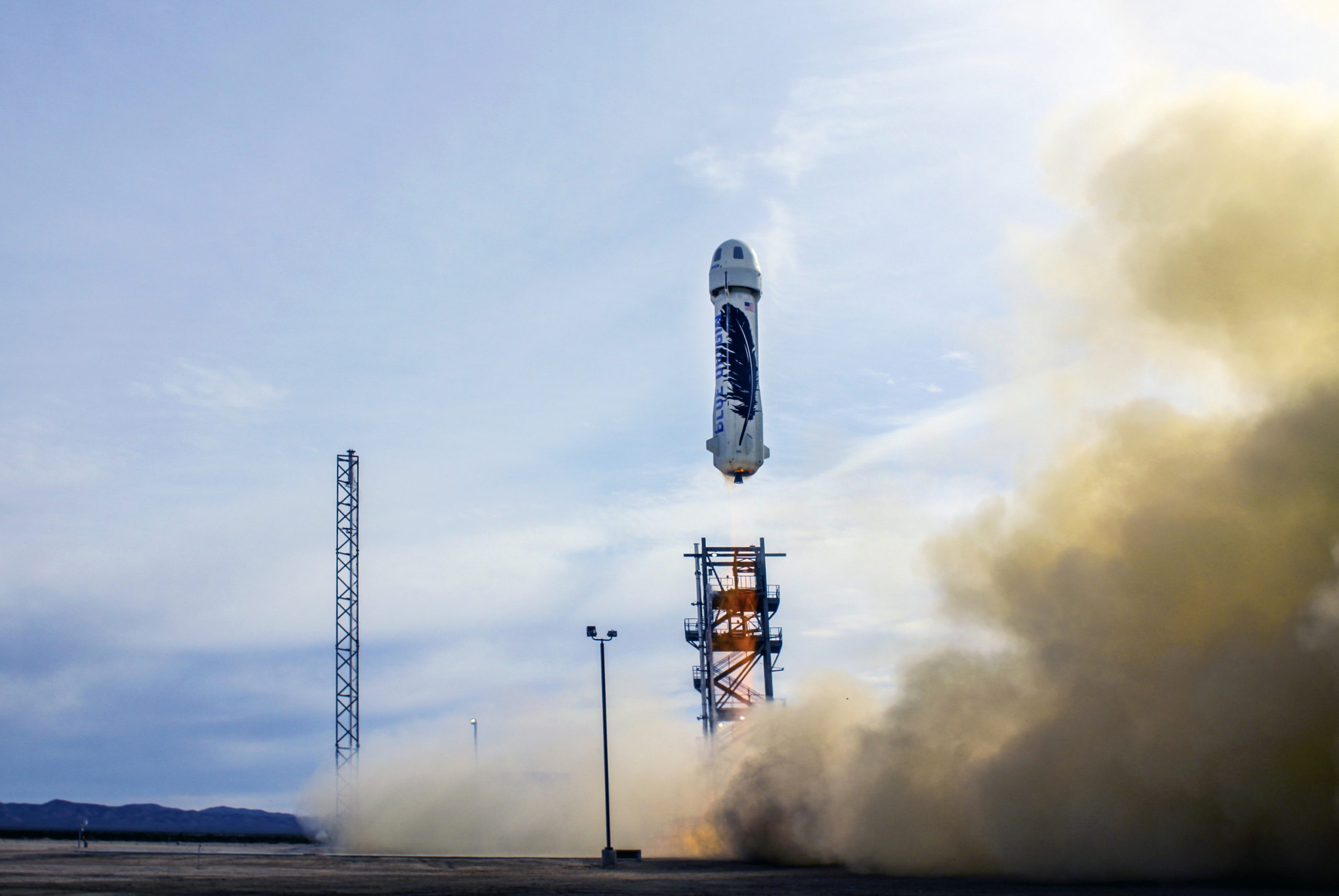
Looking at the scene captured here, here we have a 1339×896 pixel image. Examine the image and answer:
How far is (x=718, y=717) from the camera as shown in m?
52.1

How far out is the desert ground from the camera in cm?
2102

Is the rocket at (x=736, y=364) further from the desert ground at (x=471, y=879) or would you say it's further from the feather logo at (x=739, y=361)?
the desert ground at (x=471, y=879)

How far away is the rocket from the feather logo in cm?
2

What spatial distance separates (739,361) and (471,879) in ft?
91.6

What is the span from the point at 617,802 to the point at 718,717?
20.9ft

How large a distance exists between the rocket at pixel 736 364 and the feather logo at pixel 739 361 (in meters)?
0.02

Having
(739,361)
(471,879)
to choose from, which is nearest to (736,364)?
(739,361)

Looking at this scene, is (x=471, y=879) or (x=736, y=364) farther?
(x=736, y=364)

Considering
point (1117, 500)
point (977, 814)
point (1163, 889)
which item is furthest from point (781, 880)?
point (1117, 500)

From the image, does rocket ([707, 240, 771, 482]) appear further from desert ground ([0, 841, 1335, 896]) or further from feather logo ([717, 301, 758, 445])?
desert ground ([0, 841, 1335, 896])

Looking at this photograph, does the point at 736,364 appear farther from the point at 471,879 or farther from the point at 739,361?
the point at 471,879

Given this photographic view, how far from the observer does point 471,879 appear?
1027 inches

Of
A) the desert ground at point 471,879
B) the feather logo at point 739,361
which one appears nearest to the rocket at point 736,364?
the feather logo at point 739,361

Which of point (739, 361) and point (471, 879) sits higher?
point (739, 361)
